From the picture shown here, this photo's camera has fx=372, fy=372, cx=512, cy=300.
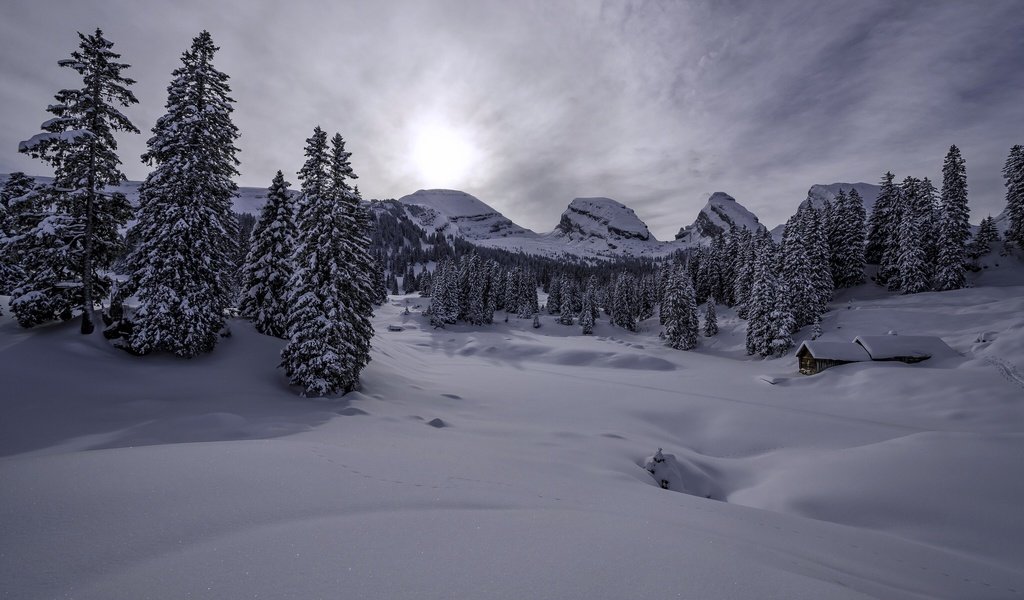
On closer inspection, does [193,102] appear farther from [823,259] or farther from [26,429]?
[823,259]

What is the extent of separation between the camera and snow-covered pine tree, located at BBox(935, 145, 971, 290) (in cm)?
4812

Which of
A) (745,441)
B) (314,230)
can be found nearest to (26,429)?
(314,230)

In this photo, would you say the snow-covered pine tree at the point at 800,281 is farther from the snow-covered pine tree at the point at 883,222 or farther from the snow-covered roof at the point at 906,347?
the snow-covered pine tree at the point at 883,222

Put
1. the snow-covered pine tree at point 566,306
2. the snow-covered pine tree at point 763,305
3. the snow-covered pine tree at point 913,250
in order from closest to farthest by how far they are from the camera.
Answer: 1. the snow-covered pine tree at point 763,305
2. the snow-covered pine tree at point 913,250
3. the snow-covered pine tree at point 566,306

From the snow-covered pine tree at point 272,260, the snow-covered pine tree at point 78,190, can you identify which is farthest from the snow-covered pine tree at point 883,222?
the snow-covered pine tree at point 78,190

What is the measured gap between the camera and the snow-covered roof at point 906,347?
34.1m

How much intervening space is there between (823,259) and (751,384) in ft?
88.7

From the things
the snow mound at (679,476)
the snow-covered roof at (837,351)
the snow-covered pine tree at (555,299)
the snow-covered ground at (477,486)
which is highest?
the snow-covered pine tree at (555,299)

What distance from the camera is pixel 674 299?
59531 mm

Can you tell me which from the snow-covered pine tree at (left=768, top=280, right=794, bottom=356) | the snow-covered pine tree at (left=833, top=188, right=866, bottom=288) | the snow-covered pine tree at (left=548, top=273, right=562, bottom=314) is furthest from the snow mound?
the snow-covered pine tree at (left=548, top=273, right=562, bottom=314)

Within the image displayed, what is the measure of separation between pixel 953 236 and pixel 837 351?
105ft

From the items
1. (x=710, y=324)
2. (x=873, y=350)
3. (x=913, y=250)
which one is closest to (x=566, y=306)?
(x=710, y=324)

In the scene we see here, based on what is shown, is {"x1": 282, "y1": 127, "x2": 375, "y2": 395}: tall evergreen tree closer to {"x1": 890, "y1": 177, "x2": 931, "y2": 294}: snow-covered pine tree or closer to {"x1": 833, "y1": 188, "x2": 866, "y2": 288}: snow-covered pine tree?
{"x1": 890, "y1": 177, "x2": 931, "y2": 294}: snow-covered pine tree

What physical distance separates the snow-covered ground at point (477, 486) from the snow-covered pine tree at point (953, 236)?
84.7 ft
